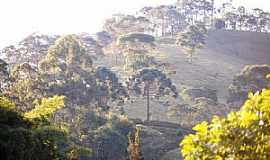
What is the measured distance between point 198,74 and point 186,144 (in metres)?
72.9

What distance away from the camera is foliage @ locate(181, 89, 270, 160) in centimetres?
685

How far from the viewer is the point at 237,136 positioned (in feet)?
22.9

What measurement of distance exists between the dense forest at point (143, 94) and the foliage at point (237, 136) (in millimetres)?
14

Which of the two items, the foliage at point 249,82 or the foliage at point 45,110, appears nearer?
the foliage at point 45,110

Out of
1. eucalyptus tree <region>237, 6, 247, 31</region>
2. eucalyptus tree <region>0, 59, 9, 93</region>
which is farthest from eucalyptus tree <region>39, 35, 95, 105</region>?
eucalyptus tree <region>237, 6, 247, 31</region>

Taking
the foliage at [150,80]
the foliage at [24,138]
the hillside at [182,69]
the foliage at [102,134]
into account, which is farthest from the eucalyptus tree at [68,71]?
the foliage at [24,138]

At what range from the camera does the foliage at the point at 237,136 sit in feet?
22.5

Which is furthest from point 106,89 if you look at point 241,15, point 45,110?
point 241,15

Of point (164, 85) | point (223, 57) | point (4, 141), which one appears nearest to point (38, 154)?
point (4, 141)

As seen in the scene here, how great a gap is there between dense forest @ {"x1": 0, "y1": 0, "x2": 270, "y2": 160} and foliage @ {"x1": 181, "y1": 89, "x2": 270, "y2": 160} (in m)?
0.01

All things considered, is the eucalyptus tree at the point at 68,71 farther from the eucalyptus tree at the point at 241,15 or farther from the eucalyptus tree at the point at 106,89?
the eucalyptus tree at the point at 241,15

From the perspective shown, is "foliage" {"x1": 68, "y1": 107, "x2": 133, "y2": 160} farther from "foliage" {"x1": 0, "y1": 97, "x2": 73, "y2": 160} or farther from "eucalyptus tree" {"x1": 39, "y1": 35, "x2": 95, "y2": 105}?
"foliage" {"x1": 0, "y1": 97, "x2": 73, "y2": 160}

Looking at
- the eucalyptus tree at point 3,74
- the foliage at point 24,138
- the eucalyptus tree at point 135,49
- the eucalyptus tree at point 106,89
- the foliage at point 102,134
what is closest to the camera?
the foliage at point 24,138

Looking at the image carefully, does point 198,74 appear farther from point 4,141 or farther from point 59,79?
point 4,141
